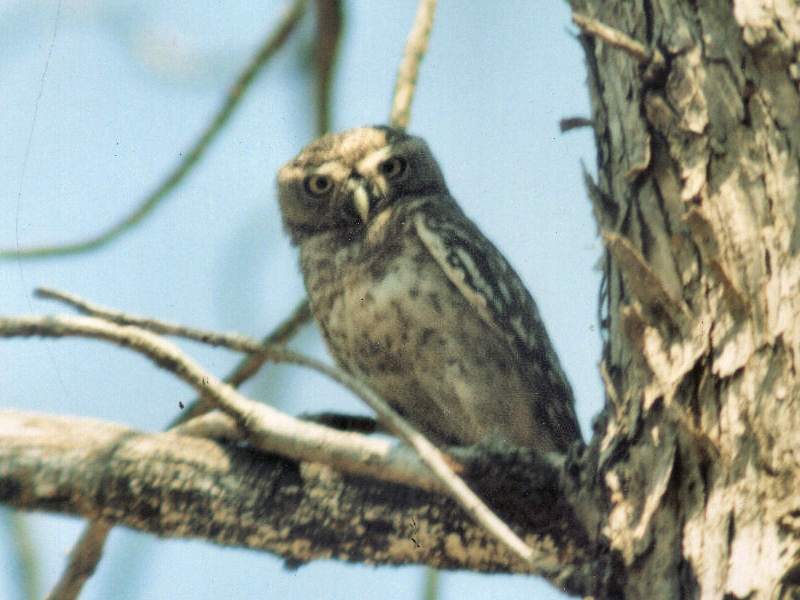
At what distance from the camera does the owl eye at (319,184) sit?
14.4 ft

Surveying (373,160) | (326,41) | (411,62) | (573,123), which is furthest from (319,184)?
(573,123)

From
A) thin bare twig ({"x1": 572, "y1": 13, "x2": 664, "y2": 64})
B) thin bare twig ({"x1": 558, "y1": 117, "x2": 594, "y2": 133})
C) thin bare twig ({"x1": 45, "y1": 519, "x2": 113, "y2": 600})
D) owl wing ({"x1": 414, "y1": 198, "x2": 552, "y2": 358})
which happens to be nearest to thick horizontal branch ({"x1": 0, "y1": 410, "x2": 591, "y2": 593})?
thin bare twig ({"x1": 45, "y1": 519, "x2": 113, "y2": 600})

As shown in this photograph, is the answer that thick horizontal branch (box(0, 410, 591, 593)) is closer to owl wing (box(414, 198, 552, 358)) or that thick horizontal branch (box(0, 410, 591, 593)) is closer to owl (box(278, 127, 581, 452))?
owl (box(278, 127, 581, 452))

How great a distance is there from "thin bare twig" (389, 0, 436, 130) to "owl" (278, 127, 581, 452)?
476 millimetres

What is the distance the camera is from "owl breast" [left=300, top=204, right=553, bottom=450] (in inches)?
143

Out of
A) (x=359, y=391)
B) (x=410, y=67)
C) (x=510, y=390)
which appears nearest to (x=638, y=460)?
(x=359, y=391)

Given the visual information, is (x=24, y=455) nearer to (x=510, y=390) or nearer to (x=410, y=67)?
(x=510, y=390)

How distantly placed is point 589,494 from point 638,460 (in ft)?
0.77

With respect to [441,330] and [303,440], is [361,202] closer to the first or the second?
[441,330]

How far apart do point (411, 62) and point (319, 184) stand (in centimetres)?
91

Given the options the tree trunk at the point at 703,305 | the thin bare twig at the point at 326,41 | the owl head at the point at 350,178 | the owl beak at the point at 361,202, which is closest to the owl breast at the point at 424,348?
the owl beak at the point at 361,202

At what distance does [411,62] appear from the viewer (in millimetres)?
3750

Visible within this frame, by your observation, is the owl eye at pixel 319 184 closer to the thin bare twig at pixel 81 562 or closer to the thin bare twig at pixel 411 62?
the thin bare twig at pixel 411 62

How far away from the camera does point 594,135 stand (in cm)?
229
